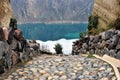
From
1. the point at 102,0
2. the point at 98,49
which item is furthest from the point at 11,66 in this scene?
the point at 102,0

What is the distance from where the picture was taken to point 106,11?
81.8 feet

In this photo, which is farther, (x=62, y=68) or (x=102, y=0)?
(x=102, y=0)

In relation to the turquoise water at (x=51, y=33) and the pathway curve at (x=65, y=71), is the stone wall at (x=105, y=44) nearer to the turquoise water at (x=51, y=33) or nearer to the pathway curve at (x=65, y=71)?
the pathway curve at (x=65, y=71)

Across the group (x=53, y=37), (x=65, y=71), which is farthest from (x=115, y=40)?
(x=53, y=37)

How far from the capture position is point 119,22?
1750cm

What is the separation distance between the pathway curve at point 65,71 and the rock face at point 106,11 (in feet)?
32.5

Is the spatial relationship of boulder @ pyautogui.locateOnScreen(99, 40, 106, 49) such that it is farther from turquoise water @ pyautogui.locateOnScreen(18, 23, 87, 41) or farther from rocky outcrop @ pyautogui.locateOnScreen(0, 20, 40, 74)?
turquoise water @ pyautogui.locateOnScreen(18, 23, 87, 41)

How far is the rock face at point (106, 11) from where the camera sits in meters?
21.7

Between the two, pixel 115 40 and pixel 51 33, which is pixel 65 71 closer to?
pixel 115 40

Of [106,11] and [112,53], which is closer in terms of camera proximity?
[112,53]

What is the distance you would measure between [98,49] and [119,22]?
2338 millimetres

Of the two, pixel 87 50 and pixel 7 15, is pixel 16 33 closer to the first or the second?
pixel 87 50

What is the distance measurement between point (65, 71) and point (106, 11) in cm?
1496

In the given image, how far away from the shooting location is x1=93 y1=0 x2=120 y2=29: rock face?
21656mm
